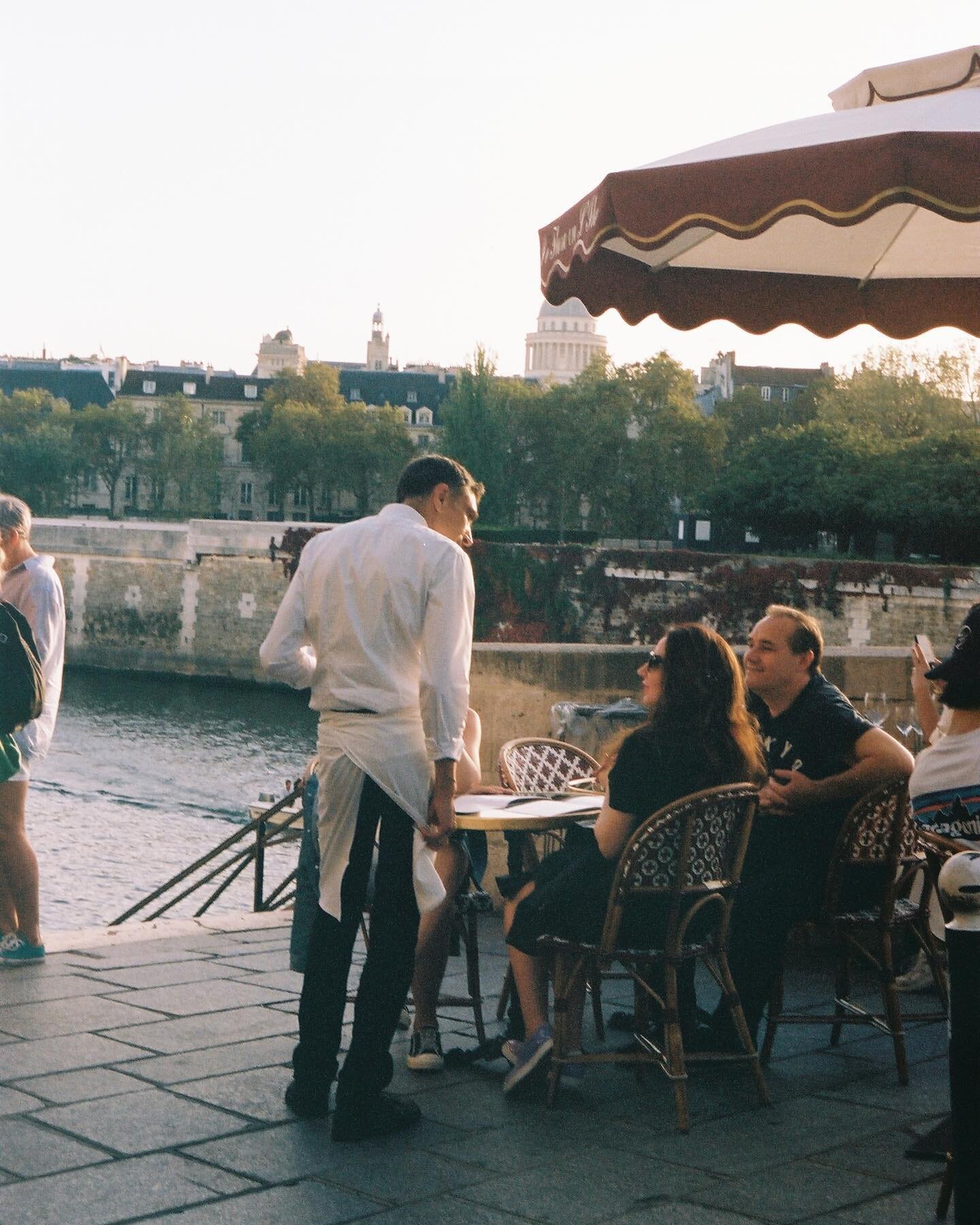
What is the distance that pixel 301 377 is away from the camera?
76688 millimetres

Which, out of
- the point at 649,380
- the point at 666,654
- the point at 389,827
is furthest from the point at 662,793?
the point at 649,380

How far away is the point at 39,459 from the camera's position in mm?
69375

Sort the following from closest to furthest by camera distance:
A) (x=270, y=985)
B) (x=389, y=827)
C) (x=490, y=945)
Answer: (x=389, y=827) < (x=270, y=985) < (x=490, y=945)

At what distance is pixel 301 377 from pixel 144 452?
28.0 feet

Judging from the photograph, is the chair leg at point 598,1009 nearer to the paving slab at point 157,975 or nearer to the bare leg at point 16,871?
the paving slab at point 157,975

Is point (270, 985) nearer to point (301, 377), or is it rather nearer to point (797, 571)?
point (797, 571)

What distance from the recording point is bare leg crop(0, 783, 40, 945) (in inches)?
191

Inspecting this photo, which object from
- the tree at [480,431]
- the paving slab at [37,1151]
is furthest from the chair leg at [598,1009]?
the tree at [480,431]

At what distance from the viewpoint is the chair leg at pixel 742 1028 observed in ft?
11.7

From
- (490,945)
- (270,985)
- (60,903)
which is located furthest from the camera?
(60,903)

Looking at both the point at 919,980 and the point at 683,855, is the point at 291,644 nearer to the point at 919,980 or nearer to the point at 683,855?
the point at 683,855

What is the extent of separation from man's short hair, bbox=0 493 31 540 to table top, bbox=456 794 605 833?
2.01 m

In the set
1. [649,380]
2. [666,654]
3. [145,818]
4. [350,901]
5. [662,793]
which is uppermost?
[649,380]

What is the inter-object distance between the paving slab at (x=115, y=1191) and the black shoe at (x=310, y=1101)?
387mm
